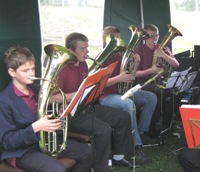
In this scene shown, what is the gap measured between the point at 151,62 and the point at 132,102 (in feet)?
3.44

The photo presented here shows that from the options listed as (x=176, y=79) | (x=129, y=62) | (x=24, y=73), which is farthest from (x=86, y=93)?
(x=176, y=79)

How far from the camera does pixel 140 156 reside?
12.4 ft

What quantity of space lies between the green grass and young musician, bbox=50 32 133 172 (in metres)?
0.22

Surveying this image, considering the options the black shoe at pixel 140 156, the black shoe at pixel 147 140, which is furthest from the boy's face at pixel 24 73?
the black shoe at pixel 147 140

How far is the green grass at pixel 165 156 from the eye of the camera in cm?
359

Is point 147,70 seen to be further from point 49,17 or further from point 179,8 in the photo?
point 179,8

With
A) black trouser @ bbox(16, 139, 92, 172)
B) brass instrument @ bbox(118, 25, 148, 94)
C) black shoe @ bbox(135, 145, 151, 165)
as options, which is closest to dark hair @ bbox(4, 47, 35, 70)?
black trouser @ bbox(16, 139, 92, 172)

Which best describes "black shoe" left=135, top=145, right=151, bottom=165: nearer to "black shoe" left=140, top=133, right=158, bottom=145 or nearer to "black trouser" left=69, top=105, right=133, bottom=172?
"black trouser" left=69, top=105, right=133, bottom=172

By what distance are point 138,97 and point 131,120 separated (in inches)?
22.9

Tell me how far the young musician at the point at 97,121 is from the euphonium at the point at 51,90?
404 mm

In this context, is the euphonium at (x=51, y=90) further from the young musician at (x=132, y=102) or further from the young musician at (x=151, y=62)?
the young musician at (x=151, y=62)

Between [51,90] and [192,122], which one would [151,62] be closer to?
[192,122]

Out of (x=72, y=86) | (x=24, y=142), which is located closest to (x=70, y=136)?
(x=72, y=86)

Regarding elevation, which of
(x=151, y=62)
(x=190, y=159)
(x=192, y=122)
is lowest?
(x=190, y=159)
